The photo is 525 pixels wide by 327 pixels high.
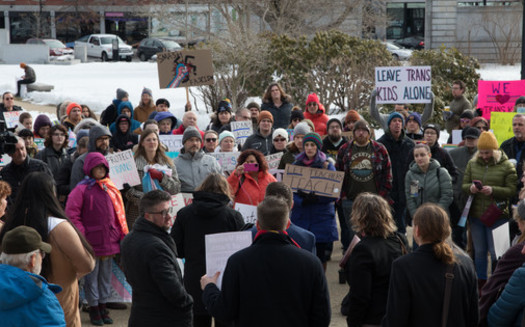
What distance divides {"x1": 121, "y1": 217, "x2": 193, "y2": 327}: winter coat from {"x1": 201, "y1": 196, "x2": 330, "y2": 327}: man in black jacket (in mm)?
573

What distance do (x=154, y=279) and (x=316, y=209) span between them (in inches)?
145

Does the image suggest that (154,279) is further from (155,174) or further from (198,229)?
(155,174)

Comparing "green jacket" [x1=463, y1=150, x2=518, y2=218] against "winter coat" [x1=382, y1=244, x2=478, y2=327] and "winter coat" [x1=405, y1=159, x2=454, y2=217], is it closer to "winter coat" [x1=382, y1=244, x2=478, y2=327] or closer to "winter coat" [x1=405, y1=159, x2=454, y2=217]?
"winter coat" [x1=405, y1=159, x2=454, y2=217]

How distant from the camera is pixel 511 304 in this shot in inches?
171

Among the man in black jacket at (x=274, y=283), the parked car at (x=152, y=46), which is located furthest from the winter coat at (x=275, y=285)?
the parked car at (x=152, y=46)

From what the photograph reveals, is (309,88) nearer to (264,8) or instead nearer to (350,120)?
(350,120)

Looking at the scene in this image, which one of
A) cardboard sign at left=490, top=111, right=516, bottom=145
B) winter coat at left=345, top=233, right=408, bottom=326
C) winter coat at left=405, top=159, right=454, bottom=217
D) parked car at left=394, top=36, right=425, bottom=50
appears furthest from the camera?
parked car at left=394, top=36, right=425, bottom=50

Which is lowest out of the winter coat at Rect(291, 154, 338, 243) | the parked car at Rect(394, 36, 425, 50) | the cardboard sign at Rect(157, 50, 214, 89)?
the winter coat at Rect(291, 154, 338, 243)

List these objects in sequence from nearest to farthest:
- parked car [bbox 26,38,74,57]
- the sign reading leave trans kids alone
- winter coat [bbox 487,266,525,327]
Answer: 1. winter coat [bbox 487,266,525,327]
2. the sign reading leave trans kids alone
3. parked car [bbox 26,38,74,57]

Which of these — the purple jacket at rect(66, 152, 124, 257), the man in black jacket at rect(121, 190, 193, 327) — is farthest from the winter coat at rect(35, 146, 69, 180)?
the man in black jacket at rect(121, 190, 193, 327)

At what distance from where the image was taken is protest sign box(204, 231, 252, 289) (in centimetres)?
484

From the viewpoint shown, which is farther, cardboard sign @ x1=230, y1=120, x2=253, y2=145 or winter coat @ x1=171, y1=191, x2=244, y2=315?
cardboard sign @ x1=230, y1=120, x2=253, y2=145

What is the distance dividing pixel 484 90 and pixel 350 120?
2896mm

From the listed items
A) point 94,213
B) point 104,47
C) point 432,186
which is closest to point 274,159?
point 432,186
